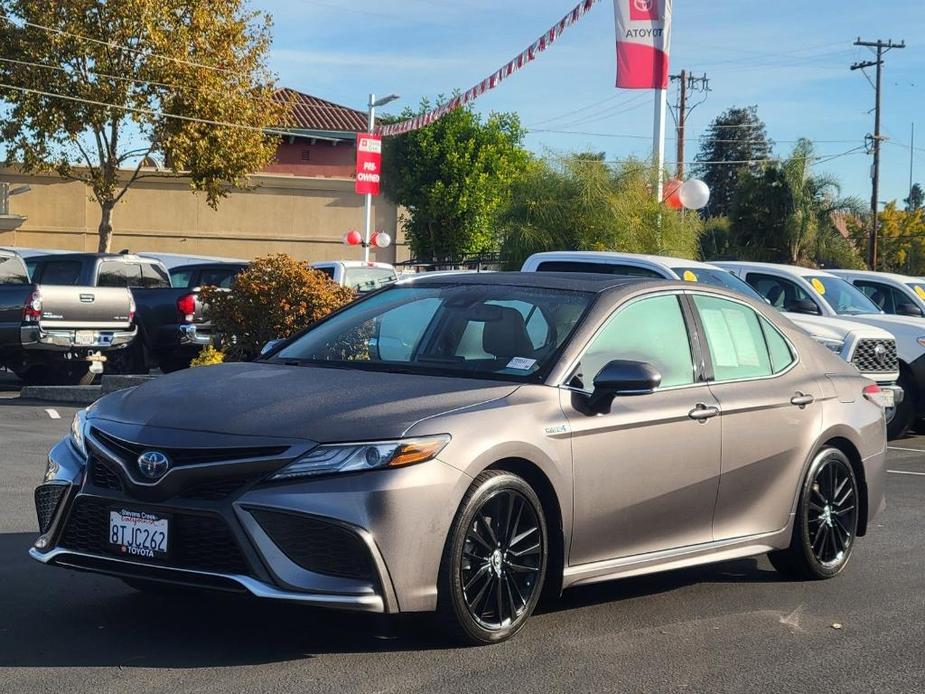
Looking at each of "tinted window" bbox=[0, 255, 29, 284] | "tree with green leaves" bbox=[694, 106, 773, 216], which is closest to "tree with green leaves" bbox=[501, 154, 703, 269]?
"tinted window" bbox=[0, 255, 29, 284]

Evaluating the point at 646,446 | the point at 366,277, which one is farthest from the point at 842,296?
the point at 646,446

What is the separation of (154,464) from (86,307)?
43.1 feet

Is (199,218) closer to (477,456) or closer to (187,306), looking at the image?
(187,306)

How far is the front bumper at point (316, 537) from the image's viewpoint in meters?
4.91

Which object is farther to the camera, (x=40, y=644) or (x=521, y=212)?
(x=521, y=212)

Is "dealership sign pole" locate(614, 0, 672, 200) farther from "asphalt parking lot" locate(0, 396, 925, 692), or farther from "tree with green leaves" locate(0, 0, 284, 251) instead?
"asphalt parking lot" locate(0, 396, 925, 692)

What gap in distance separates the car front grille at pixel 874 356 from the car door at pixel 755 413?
289 inches

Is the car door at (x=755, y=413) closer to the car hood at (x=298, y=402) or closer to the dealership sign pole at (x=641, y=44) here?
the car hood at (x=298, y=402)

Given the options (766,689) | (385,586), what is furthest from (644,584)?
(385,586)

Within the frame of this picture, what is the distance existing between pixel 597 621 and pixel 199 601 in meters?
1.78

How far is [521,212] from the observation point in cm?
2869

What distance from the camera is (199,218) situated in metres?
49.4

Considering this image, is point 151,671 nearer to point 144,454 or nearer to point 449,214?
point 144,454

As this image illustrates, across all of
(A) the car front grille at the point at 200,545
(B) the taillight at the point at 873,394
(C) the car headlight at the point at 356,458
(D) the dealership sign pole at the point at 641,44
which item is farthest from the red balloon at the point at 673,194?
(A) the car front grille at the point at 200,545
